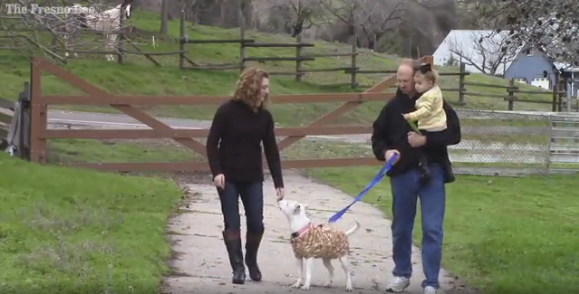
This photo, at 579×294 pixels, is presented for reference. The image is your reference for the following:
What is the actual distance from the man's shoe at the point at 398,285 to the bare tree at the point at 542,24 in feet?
8.27

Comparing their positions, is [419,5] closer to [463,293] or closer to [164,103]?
[164,103]

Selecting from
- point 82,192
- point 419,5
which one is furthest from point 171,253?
point 419,5

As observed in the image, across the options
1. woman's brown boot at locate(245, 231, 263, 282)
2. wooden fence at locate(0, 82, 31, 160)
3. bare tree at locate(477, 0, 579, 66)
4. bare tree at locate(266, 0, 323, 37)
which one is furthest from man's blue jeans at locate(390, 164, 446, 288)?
bare tree at locate(266, 0, 323, 37)

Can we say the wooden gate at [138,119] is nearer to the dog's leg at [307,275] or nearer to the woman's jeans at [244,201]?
the woman's jeans at [244,201]

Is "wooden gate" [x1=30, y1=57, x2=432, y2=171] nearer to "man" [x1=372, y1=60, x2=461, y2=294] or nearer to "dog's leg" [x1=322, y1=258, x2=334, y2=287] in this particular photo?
"dog's leg" [x1=322, y1=258, x2=334, y2=287]

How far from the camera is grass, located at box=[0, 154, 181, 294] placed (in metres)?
7.38

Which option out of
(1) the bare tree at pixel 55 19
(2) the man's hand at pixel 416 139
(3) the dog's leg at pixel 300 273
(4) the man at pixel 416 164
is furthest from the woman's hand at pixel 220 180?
(1) the bare tree at pixel 55 19

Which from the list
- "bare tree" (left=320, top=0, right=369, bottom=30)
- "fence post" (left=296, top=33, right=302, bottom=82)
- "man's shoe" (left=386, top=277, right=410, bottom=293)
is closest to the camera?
"man's shoe" (left=386, top=277, right=410, bottom=293)

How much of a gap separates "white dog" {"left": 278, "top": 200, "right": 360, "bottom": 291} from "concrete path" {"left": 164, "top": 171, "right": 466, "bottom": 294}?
0.19 m

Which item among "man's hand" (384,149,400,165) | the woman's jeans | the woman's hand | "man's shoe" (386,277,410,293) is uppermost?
"man's hand" (384,149,400,165)

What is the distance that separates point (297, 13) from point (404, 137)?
4065cm

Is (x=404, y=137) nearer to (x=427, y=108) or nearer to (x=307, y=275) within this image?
(x=427, y=108)

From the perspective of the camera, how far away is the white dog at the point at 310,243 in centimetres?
789

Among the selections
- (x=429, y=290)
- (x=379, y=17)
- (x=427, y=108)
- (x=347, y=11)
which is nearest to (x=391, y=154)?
(x=427, y=108)
